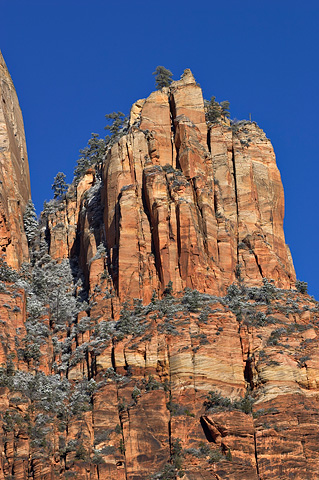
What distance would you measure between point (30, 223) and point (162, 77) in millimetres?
22771

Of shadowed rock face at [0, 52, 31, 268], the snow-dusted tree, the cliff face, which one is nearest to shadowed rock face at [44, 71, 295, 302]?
the cliff face

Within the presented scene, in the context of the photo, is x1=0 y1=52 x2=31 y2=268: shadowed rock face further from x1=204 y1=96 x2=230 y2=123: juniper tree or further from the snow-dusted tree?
x1=204 y1=96 x2=230 y2=123: juniper tree

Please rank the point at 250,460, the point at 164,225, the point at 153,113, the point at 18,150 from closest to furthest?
1. the point at 250,460
2. the point at 164,225
3. the point at 153,113
4. the point at 18,150

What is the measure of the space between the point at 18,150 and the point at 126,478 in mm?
59314

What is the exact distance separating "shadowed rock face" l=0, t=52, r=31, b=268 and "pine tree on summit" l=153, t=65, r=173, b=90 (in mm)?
18133

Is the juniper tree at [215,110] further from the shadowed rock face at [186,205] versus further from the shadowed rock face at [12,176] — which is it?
the shadowed rock face at [12,176]

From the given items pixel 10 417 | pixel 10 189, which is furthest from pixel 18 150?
pixel 10 417

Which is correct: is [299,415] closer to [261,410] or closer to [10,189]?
[261,410]

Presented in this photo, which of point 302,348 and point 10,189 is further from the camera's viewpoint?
point 10,189

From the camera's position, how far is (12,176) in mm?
152125

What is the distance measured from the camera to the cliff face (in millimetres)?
115062

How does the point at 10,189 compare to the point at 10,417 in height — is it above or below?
above

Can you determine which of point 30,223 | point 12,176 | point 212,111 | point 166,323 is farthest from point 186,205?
point 30,223

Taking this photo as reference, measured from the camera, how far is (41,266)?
149 m
